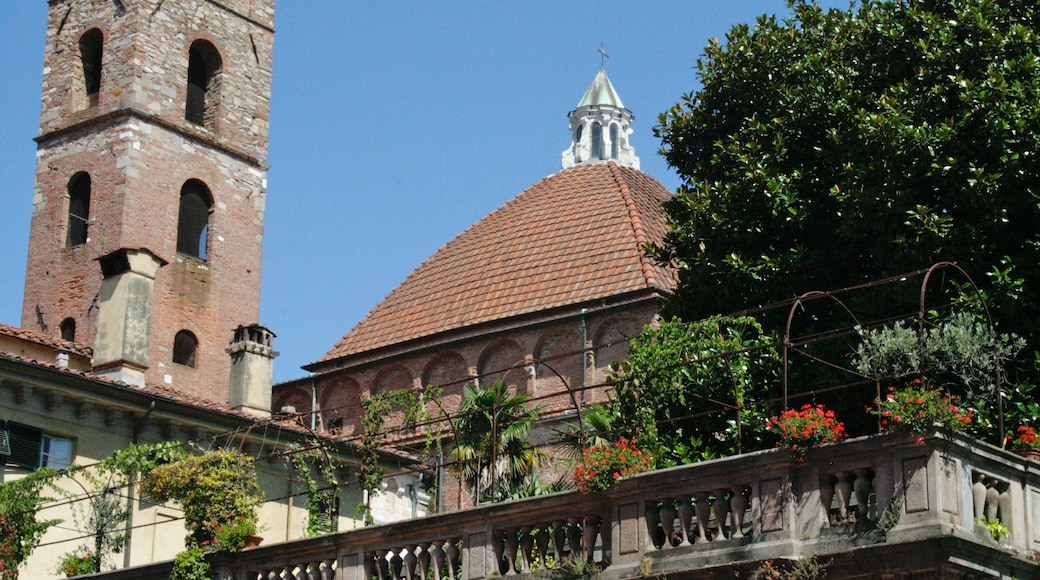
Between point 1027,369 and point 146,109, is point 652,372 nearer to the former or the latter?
point 1027,369

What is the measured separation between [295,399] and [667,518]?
97.0 feet

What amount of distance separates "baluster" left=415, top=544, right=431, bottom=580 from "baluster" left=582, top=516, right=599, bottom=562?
172cm

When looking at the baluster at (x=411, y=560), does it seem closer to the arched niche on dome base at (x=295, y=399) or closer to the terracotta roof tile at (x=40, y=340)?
the terracotta roof tile at (x=40, y=340)

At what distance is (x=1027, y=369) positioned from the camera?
56.2 ft

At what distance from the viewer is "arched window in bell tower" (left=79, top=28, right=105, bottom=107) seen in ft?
135

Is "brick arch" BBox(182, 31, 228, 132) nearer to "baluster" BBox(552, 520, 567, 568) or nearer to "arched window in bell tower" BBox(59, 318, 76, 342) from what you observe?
"arched window in bell tower" BBox(59, 318, 76, 342)

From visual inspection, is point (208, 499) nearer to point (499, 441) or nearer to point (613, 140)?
point (499, 441)

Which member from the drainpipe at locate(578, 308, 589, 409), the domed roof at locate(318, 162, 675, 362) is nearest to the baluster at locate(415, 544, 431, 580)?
the drainpipe at locate(578, 308, 589, 409)

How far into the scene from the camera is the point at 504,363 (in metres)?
38.2

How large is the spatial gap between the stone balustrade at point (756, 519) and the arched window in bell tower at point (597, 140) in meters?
31.9

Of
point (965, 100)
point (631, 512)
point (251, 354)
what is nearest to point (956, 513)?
point (631, 512)

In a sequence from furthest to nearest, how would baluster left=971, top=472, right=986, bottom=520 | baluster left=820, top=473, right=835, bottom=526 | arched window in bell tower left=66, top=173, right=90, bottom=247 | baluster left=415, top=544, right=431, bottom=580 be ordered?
arched window in bell tower left=66, top=173, right=90, bottom=247 < baluster left=415, top=544, right=431, bottom=580 < baluster left=820, top=473, right=835, bottom=526 < baluster left=971, top=472, right=986, bottom=520

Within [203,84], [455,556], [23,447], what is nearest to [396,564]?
[455,556]

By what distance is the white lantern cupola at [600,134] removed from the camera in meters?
46.4
